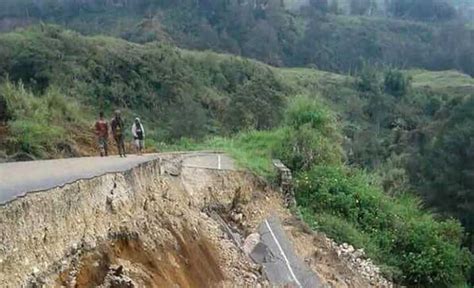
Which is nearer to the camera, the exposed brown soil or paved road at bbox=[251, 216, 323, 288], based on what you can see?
the exposed brown soil

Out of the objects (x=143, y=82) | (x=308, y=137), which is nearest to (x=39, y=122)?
(x=308, y=137)

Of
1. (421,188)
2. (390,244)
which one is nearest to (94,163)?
(390,244)

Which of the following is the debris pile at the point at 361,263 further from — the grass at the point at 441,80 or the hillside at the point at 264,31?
the hillside at the point at 264,31

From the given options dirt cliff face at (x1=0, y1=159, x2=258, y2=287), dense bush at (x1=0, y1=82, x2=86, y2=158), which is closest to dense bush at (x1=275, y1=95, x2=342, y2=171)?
dirt cliff face at (x1=0, y1=159, x2=258, y2=287)

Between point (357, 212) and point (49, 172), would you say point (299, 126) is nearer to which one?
point (357, 212)

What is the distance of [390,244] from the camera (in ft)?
59.7

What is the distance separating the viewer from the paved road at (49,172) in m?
10.6

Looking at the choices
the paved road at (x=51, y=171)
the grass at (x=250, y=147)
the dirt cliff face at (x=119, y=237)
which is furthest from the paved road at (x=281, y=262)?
the grass at (x=250, y=147)

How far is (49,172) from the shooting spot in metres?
12.7

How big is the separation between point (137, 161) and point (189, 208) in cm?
143

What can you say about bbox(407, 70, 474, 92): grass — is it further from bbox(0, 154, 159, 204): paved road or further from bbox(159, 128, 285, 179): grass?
bbox(0, 154, 159, 204): paved road

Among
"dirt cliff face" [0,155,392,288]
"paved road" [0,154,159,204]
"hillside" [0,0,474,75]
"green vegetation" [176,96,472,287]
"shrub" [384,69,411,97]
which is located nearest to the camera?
"dirt cliff face" [0,155,392,288]

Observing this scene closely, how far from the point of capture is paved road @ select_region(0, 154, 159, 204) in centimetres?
1065

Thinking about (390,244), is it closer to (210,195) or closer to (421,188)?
(210,195)
